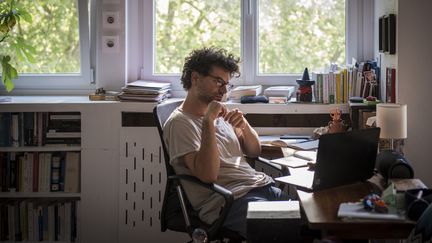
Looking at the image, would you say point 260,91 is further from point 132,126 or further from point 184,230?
point 184,230

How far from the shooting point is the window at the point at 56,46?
4539mm

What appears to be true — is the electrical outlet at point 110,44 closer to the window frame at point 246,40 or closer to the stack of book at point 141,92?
the window frame at point 246,40

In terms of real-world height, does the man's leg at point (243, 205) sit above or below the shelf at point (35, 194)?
above

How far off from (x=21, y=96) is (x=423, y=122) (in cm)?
268

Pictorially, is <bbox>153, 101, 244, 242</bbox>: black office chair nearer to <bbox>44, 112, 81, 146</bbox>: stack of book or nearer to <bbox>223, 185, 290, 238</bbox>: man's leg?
<bbox>223, 185, 290, 238</bbox>: man's leg

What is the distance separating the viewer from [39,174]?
14.0ft

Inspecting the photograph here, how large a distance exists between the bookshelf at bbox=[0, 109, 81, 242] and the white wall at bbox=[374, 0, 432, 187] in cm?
203

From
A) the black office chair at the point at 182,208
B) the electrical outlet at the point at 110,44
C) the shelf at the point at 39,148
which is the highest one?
the electrical outlet at the point at 110,44

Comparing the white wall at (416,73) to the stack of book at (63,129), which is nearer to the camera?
the white wall at (416,73)

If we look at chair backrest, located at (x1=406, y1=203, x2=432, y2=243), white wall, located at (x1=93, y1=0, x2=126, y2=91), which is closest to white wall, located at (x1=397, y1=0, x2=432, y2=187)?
chair backrest, located at (x1=406, y1=203, x2=432, y2=243)

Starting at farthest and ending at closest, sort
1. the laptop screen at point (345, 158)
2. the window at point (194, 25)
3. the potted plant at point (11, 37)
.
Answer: the window at point (194, 25), the potted plant at point (11, 37), the laptop screen at point (345, 158)

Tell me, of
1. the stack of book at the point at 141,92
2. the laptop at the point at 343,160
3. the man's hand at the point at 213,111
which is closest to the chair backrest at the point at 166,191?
the man's hand at the point at 213,111

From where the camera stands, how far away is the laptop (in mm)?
2590

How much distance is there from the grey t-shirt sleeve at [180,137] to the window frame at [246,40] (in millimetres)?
1408
